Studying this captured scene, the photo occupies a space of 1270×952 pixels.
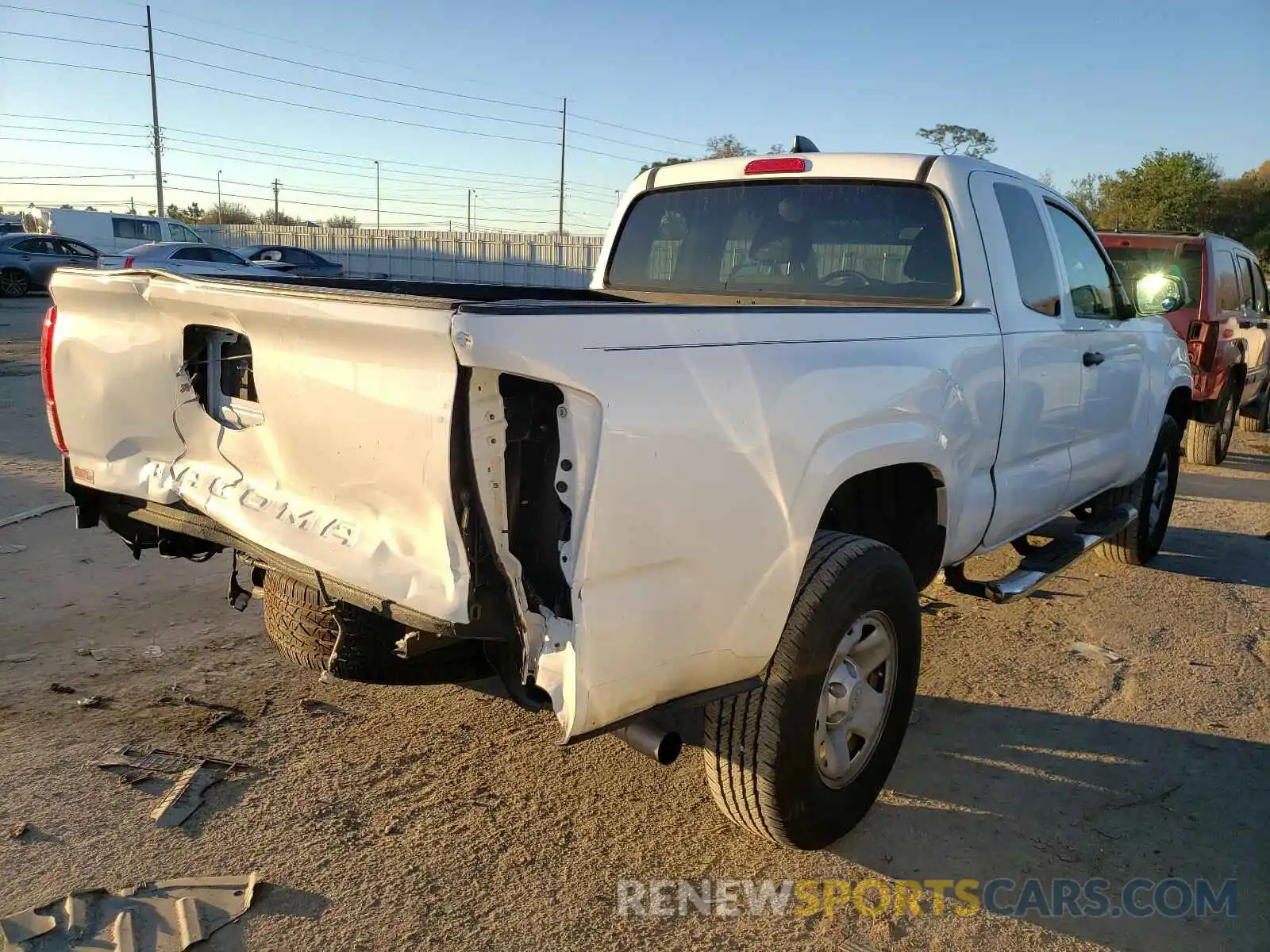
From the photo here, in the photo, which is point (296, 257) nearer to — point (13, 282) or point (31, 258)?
point (31, 258)

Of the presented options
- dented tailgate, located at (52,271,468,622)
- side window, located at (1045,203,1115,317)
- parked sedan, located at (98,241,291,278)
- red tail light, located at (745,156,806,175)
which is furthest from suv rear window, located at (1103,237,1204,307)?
parked sedan, located at (98,241,291,278)

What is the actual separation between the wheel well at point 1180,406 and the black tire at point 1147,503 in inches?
3.0

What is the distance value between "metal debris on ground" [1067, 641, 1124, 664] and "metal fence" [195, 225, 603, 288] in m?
30.7

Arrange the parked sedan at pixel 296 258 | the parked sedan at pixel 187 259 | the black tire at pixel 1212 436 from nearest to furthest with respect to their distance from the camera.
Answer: the black tire at pixel 1212 436, the parked sedan at pixel 187 259, the parked sedan at pixel 296 258

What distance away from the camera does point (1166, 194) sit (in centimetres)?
3672

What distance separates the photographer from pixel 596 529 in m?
1.99

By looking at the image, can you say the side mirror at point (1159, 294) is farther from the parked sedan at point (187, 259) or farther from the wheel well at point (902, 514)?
the parked sedan at point (187, 259)

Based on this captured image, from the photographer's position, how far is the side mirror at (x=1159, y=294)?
5.01 metres

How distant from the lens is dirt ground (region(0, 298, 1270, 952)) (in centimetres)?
256

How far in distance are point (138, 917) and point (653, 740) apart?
56.1 inches

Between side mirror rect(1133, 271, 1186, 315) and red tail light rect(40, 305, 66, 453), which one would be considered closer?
red tail light rect(40, 305, 66, 453)

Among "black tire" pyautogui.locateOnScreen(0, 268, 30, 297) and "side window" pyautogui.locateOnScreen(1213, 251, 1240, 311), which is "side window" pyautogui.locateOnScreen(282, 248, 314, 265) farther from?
"side window" pyautogui.locateOnScreen(1213, 251, 1240, 311)

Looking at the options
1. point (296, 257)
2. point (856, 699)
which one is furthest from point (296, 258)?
point (856, 699)

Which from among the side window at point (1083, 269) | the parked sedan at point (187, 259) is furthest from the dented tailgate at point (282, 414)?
the parked sedan at point (187, 259)
